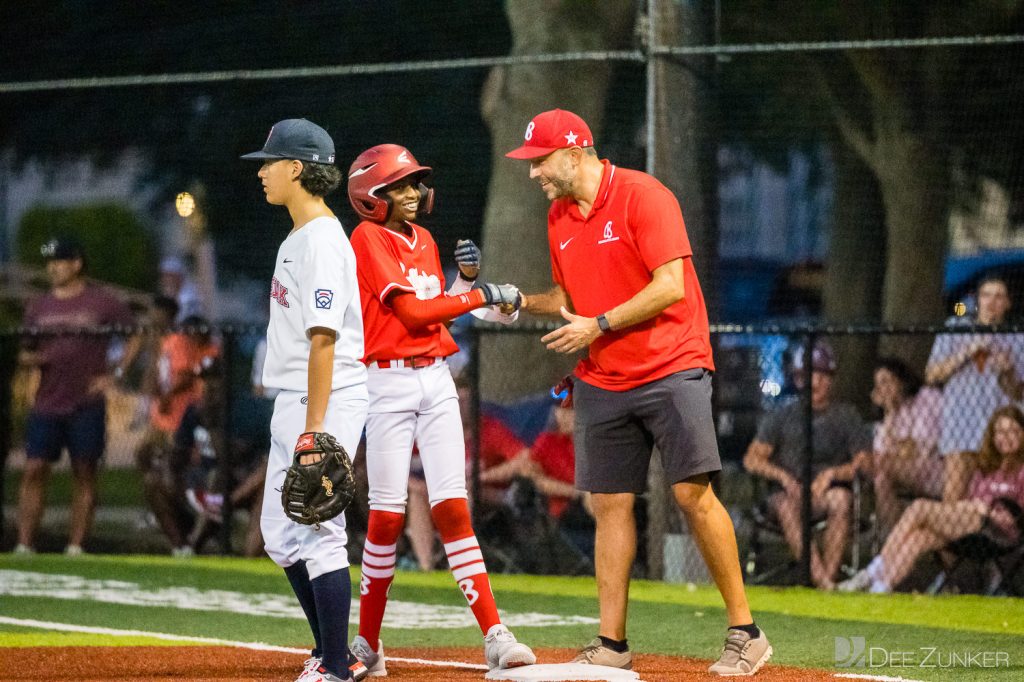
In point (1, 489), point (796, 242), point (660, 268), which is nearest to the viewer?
point (660, 268)

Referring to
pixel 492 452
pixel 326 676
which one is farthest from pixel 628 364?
pixel 492 452

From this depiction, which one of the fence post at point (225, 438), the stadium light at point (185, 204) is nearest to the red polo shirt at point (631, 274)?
the fence post at point (225, 438)

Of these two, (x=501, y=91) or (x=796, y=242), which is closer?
(x=501, y=91)

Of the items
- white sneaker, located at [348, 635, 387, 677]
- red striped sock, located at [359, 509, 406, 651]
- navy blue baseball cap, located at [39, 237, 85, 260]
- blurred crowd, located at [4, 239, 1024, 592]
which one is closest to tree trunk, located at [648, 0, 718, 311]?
blurred crowd, located at [4, 239, 1024, 592]

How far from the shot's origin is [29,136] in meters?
13.0

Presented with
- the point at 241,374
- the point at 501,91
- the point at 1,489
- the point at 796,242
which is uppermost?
the point at 501,91

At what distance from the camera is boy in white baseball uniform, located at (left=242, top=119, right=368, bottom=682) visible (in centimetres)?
519

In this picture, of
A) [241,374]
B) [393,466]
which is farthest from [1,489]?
[393,466]

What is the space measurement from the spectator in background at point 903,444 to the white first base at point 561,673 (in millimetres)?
3619

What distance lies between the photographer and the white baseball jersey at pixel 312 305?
5.20m

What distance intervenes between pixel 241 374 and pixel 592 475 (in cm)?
603

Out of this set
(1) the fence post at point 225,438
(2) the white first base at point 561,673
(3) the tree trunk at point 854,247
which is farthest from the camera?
(3) the tree trunk at point 854,247

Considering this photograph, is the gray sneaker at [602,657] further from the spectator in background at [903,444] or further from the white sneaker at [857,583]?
the spectator in background at [903,444]

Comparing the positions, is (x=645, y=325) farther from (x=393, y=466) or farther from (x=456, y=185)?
(x=456, y=185)
